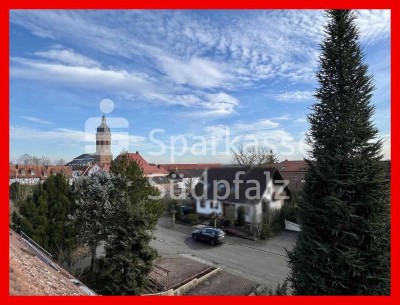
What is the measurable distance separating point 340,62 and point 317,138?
2117 mm

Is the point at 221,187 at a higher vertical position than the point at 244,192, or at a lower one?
higher

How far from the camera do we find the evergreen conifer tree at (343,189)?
6.36 metres

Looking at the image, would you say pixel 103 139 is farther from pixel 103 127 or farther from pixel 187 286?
pixel 187 286

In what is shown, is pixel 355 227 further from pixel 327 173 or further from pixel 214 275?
pixel 214 275

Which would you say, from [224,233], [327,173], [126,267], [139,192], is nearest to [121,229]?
[126,267]

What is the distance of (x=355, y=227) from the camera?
647 cm

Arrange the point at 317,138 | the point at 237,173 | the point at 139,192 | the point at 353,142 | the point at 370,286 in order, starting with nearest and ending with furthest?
the point at 370,286, the point at 353,142, the point at 317,138, the point at 237,173, the point at 139,192

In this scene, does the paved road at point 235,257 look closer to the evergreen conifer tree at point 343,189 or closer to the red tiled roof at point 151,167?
the red tiled roof at point 151,167

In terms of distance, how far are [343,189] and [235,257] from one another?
990 centimetres

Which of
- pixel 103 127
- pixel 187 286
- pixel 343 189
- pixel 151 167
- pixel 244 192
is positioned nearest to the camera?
pixel 343 189

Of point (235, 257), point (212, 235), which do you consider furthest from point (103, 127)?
point (212, 235)

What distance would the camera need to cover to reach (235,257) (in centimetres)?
1499

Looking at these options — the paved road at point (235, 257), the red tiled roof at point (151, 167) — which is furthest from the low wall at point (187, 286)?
the red tiled roof at point (151, 167)

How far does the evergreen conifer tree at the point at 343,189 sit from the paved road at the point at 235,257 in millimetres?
5850
